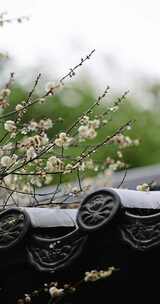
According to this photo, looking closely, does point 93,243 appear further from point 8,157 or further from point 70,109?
point 70,109

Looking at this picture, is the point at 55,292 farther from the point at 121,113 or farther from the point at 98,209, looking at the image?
the point at 121,113

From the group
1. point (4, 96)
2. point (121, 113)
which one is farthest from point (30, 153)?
point (121, 113)

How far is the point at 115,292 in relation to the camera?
7.06ft

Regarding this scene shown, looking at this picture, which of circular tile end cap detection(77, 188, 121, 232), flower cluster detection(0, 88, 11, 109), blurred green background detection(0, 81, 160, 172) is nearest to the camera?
circular tile end cap detection(77, 188, 121, 232)

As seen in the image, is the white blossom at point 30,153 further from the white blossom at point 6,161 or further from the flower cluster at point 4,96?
the flower cluster at point 4,96

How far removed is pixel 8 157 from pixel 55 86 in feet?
1.29

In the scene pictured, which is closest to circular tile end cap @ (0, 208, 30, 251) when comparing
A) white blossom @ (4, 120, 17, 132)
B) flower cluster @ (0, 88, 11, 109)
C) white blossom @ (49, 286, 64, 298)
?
white blossom @ (49, 286, 64, 298)

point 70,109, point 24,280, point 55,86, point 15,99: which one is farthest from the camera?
point 70,109

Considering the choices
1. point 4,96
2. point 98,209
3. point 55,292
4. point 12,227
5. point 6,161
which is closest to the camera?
point 98,209

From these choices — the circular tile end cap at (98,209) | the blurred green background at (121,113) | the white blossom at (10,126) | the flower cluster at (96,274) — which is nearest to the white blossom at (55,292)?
the flower cluster at (96,274)

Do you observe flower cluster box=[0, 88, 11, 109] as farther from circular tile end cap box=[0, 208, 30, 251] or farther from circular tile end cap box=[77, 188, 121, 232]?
circular tile end cap box=[77, 188, 121, 232]

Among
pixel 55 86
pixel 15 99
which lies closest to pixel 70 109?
pixel 15 99

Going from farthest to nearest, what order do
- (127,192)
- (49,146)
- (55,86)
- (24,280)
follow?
1. (55,86)
2. (49,146)
3. (24,280)
4. (127,192)

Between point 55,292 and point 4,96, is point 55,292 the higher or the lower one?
the lower one
